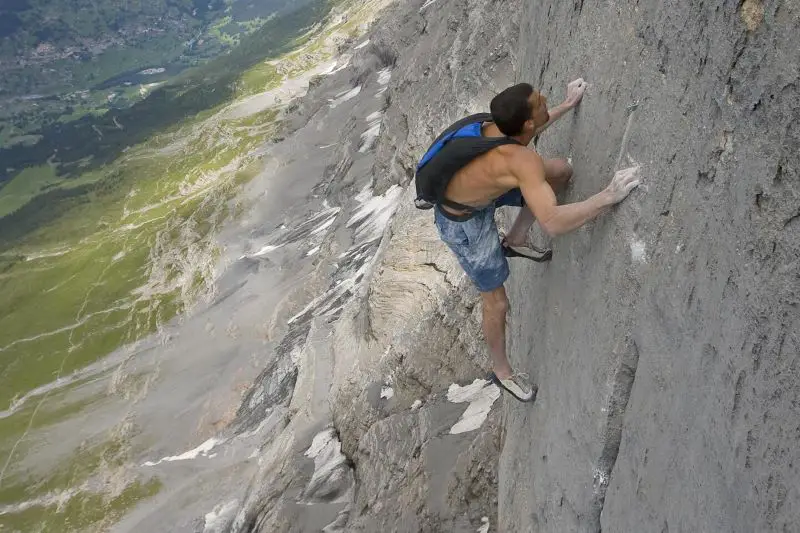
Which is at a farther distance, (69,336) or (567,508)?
(69,336)

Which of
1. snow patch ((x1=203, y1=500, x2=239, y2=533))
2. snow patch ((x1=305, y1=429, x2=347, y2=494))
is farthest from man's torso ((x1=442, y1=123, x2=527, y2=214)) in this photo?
snow patch ((x1=203, y1=500, x2=239, y2=533))

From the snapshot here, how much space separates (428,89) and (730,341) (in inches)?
1689

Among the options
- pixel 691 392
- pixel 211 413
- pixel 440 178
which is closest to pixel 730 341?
pixel 691 392

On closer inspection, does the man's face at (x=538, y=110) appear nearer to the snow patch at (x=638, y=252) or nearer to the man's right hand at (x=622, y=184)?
the man's right hand at (x=622, y=184)

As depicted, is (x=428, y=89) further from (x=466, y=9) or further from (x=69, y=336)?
(x=69, y=336)

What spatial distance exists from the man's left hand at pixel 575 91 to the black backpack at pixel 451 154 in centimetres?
114

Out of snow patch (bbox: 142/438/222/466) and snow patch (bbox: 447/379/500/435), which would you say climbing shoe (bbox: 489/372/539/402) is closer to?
snow patch (bbox: 447/379/500/435)

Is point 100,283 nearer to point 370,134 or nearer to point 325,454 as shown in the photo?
point 370,134

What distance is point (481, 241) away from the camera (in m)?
9.67

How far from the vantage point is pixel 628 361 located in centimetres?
716

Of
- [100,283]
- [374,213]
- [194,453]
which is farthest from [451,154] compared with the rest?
[100,283]

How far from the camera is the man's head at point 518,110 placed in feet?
25.1

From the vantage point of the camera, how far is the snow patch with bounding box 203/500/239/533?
1362 inches

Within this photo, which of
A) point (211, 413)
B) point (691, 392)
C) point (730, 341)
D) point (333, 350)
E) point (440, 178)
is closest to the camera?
point (730, 341)
